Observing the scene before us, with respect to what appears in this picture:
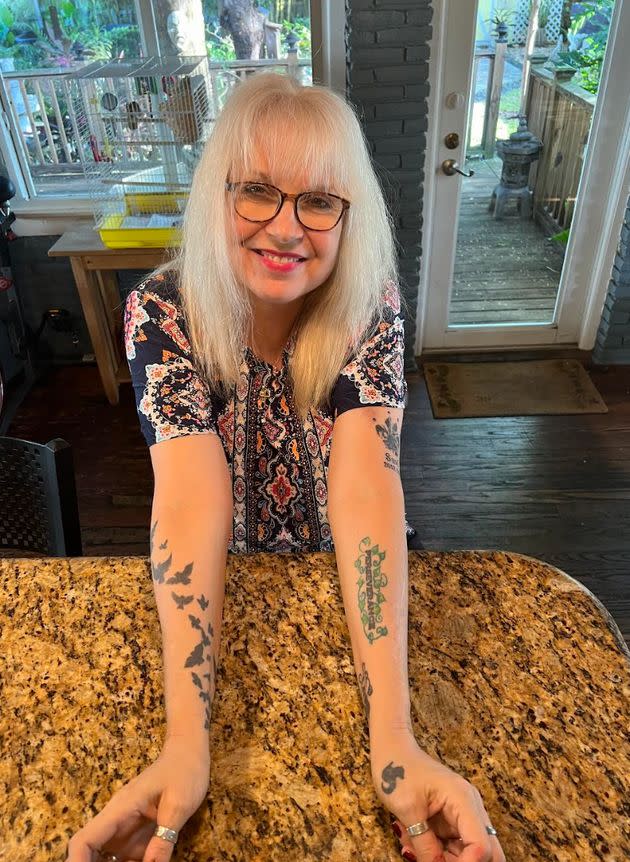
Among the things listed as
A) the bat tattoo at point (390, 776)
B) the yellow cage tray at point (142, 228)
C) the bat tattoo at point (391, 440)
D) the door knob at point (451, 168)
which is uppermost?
the bat tattoo at point (391, 440)

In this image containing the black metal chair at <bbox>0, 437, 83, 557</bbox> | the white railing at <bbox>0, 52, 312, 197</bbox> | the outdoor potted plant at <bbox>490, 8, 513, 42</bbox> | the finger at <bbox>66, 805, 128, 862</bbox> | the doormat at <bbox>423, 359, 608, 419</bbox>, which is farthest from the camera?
the doormat at <bbox>423, 359, 608, 419</bbox>

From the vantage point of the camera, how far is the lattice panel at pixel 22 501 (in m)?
1.07

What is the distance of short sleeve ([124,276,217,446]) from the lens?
3.24 feet

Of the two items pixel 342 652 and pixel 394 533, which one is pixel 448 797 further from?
pixel 394 533

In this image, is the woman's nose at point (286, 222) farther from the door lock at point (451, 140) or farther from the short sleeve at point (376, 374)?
the door lock at point (451, 140)

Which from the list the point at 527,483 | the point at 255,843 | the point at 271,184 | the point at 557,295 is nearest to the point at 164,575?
the point at 255,843

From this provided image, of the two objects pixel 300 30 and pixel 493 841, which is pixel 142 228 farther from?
pixel 493 841

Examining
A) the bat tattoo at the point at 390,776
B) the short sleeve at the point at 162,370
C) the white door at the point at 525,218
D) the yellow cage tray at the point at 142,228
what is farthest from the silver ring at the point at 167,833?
the white door at the point at 525,218

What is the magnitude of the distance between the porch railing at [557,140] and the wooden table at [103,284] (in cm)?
165

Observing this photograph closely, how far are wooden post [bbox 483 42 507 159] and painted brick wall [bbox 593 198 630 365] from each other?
2.08 ft

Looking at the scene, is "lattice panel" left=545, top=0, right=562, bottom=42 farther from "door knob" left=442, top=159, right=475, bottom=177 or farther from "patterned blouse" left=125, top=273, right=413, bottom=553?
"patterned blouse" left=125, top=273, right=413, bottom=553

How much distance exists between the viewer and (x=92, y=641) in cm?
82

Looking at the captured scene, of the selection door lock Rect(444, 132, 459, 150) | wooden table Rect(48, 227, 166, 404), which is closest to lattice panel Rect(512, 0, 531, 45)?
door lock Rect(444, 132, 459, 150)

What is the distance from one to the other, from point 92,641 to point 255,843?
0.32 m
